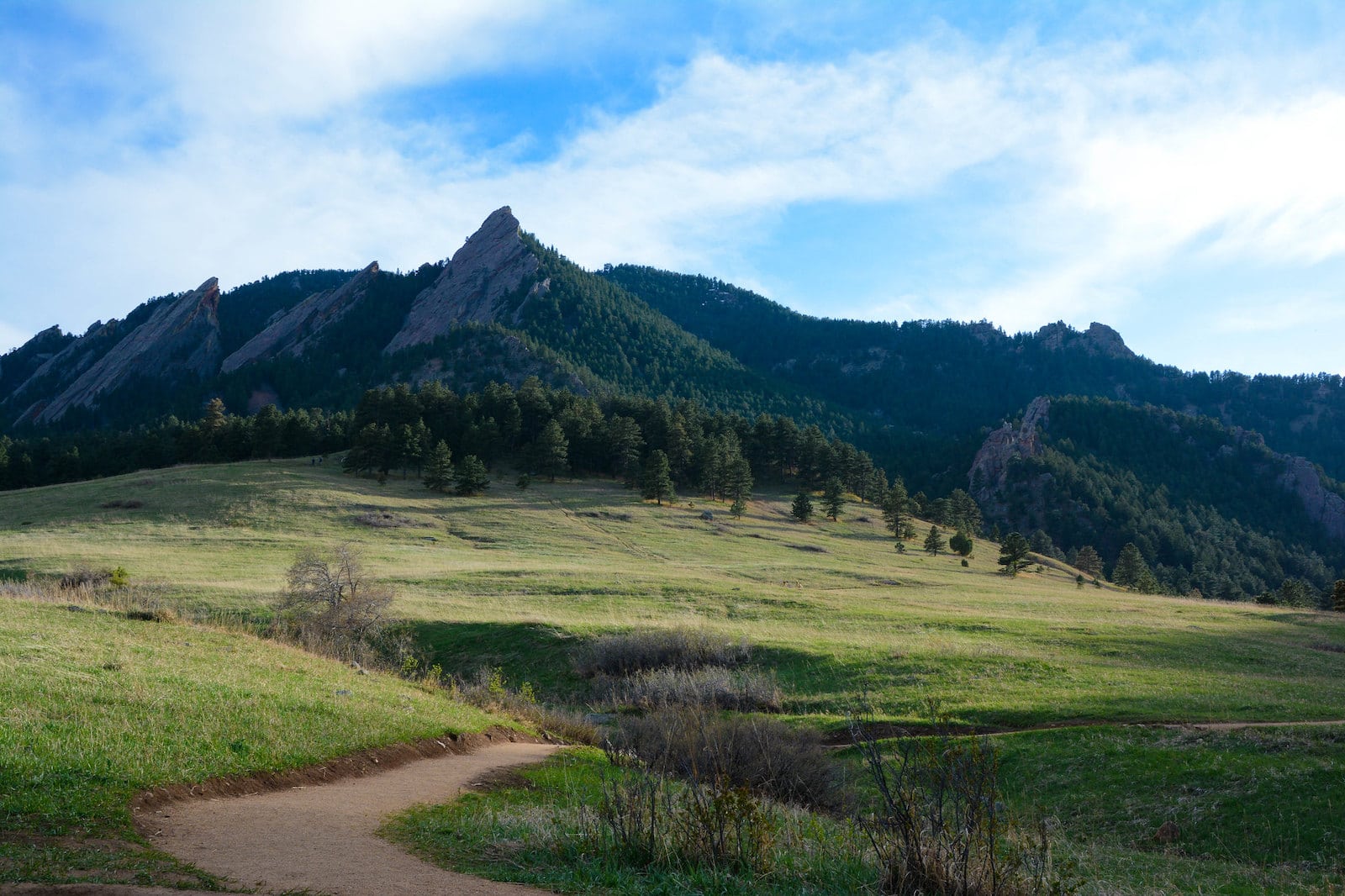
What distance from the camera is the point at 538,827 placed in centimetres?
945

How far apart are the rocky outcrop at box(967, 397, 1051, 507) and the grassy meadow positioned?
9720 centimetres

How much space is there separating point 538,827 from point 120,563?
4168 cm

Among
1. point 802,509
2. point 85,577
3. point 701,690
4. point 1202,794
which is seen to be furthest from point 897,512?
point 1202,794

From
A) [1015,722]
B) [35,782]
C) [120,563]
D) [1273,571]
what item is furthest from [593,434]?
[1273,571]

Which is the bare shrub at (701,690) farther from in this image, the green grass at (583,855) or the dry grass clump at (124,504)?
the dry grass clump at (124,504)

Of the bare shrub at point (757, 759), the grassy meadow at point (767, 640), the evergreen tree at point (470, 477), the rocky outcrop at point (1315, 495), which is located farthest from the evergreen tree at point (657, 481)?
the rocky outcrop at point (1315, 495)

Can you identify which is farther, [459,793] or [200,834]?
[459,793]

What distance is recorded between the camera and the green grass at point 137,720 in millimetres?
8445

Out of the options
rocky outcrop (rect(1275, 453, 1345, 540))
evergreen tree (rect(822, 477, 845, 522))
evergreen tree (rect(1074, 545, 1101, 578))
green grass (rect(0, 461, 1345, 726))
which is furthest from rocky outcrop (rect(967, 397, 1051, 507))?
green grass (rect(0, 461, 1345, 726))

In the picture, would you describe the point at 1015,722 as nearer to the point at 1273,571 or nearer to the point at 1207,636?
the point at 1207,636

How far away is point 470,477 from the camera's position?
8200 centimetres

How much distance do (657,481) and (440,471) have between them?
77.4 ft

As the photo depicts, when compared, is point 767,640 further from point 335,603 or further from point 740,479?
point 740,479

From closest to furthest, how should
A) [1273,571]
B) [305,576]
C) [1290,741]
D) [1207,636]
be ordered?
[1290,741] < [305,576] < [1207,636] < [1273,571]
